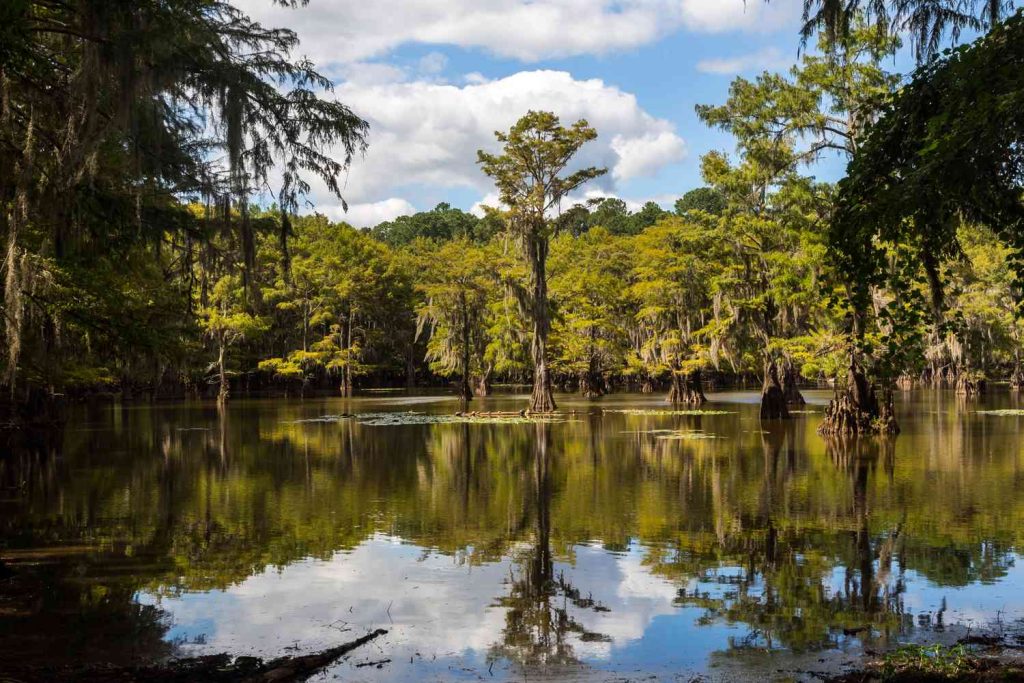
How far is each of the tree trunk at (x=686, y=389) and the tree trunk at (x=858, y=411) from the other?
16364mm

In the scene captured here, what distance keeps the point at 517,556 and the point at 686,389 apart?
33380 mm

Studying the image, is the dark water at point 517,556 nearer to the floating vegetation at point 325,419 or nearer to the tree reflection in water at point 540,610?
the tree reflection in water at point 540,610

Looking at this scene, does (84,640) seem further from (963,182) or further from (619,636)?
(963,182)

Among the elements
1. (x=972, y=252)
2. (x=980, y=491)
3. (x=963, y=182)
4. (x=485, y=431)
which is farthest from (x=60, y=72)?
(x=972, y=252)

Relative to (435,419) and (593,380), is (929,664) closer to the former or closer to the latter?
(435,419)

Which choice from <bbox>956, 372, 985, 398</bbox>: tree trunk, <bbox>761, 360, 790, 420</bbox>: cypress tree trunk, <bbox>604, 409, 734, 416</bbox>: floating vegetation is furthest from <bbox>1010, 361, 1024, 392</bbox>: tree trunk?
<bbox>761, 360, 790, 420</bbox>: cypress tree trunk

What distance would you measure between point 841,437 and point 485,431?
10171 mm

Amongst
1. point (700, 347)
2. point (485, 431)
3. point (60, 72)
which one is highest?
point (60, 72)

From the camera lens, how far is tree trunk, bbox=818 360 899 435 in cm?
2294

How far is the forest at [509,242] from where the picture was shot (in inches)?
255

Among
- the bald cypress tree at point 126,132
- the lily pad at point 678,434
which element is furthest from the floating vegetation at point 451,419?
the bald cypress tree at point 126,132

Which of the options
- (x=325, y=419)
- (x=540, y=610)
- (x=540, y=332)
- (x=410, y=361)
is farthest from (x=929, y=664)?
(x=410, y=361)

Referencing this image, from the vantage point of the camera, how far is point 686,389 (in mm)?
42031

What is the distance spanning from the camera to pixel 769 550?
31.9ft
